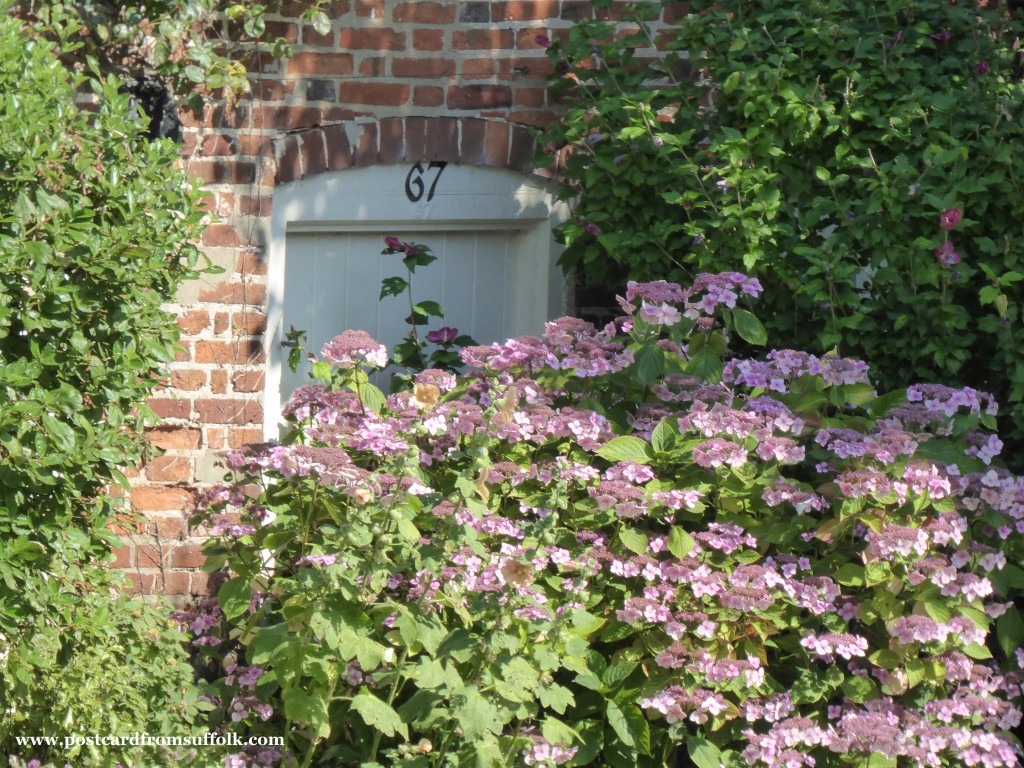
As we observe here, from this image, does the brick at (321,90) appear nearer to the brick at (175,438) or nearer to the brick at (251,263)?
the brick at (251,263)

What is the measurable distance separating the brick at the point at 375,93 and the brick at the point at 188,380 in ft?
3.68

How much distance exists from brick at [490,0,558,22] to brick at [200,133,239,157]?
107 cm

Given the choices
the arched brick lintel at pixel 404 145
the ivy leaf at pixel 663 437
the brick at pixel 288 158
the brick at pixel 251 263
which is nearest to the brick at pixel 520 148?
the arched brick lintel at pixel 404 145

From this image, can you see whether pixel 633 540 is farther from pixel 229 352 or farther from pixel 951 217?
pixel 229 352

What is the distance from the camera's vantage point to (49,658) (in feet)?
11.3

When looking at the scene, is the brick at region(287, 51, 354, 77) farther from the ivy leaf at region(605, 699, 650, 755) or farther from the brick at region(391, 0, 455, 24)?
the ivy leaf at region(605, 699, 650, 755)

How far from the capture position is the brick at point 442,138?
470cm

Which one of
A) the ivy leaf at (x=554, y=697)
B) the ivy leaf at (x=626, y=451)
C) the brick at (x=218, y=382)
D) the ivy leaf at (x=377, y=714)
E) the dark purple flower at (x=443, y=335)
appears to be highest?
the dark purple flower at (x=443, y=335)

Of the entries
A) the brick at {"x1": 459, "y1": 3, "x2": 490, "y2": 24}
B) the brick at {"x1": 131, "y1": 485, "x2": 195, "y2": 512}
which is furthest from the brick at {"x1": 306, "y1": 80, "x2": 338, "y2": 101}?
the brick at {"x1": 131, "y1": 485, "x2": 195, "y2": 512}

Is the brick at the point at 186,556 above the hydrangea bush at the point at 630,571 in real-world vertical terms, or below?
below

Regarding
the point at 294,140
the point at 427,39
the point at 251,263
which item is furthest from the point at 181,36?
the point at 427,39

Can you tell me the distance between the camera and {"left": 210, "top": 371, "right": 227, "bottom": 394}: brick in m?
4.48

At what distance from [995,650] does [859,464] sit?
0.90 metres

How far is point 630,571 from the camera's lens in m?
3.39
